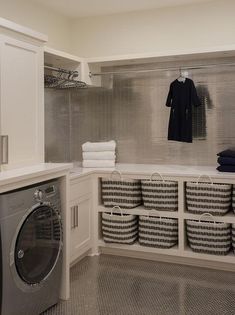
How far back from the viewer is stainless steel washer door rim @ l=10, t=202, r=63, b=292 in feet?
7.55

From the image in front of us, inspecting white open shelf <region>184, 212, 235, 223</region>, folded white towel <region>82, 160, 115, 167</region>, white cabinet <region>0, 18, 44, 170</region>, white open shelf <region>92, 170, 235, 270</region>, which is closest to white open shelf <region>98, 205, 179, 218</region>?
white open shelf <region>92, 170, 235, 270</region>

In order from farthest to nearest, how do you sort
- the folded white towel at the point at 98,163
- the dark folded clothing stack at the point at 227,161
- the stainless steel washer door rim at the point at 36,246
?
the folded white towel at the point at 98,163 → the dark folded clothing stack at the point at 227,161 → the stainless steel washer door rim at the point at 36,246

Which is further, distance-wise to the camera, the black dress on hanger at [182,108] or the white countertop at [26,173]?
the black dress on hanger at [182,108]

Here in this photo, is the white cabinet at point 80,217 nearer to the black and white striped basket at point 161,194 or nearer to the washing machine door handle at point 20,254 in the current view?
the black and white striped basket at point 161,194

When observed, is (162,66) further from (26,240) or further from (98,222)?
(26,240)

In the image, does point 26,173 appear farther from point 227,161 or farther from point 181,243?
point 227,161

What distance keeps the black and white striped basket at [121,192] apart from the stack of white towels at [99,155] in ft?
0.79

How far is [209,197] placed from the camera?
3.39 meters

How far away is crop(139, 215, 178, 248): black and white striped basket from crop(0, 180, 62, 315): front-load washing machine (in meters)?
1.13

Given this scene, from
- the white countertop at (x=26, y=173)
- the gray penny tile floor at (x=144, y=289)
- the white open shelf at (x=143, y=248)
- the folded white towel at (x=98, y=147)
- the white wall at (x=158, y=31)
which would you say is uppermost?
the white wall at (x=158, y=31)

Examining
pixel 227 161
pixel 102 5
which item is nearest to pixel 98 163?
pixel 227 161

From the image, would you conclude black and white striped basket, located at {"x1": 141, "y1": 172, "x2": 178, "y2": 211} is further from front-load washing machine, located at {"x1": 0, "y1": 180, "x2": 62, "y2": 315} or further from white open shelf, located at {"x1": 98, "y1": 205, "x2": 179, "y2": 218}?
front-load washing machine, located at {"x1": 0, "y1": 180, "x2": 62, "y2": 315}

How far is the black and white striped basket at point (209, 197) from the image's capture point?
11.0 feet

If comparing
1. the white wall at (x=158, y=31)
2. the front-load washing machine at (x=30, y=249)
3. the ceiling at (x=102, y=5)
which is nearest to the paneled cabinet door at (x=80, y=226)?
the front-load washing machine at (x=30, y=249)
